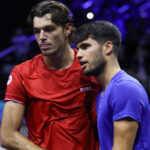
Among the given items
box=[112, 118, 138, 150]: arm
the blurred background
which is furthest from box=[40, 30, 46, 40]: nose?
the blurred background

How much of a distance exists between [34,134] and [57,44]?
1.73 feet

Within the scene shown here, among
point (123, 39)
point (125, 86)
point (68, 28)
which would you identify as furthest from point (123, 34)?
point (125, 86)

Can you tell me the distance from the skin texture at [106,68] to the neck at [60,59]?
11.4 inches

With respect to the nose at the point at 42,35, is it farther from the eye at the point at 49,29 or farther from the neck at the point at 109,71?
the neck at the point at 109,71

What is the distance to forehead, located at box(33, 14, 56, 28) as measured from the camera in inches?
80.0

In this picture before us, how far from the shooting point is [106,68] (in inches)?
65.6

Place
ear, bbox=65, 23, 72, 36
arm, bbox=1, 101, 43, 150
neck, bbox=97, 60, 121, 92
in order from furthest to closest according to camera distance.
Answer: ear, bbox=65, 23, 72, 36, arm, bbox=1, 101, 43, 150, neck, bbox=97, 60, 121, 92

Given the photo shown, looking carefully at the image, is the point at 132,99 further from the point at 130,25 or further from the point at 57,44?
the point at 130,25

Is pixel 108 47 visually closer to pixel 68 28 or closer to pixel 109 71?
pixel 109 71

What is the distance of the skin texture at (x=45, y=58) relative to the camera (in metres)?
1.94

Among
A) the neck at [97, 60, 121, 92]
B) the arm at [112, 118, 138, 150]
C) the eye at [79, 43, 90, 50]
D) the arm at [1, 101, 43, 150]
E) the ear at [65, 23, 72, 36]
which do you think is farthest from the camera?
the ear at [65, 23, 72, 36]

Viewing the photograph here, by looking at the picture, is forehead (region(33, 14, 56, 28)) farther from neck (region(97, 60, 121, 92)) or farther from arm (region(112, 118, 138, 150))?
arm (region(112, 118, 138, 150))

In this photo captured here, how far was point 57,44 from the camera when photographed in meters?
2.06

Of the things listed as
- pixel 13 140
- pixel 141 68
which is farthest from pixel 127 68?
pixel 13 140
